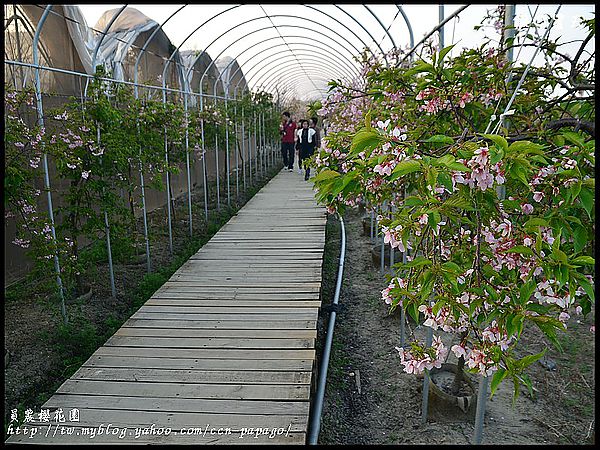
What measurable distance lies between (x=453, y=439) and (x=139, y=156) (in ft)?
12.3

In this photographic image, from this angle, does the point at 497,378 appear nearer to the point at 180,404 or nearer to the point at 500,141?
the point at 500,141

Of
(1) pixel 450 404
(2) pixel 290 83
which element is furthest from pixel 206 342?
(2) pixel 290 83

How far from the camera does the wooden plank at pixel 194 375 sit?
113 inches

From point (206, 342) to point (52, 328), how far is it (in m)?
1.45

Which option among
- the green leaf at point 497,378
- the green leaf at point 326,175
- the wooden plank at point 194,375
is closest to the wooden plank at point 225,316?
the wooden plank at point 194,375

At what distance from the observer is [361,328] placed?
14.6 ft

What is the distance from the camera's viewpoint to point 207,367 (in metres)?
3.03

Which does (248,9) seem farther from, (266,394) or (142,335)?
(266,394)

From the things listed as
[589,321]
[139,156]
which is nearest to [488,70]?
[589,321]

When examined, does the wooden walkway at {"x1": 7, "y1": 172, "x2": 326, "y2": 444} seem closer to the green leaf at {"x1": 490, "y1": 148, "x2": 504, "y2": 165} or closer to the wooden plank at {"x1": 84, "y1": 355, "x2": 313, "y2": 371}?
the wooden plank at {"x1": 84, "y1": 355, "x2": 313, "y2": 371}

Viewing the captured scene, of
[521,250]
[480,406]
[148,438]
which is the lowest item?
[148,438]

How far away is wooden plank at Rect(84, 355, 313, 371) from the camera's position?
3020 millimetres

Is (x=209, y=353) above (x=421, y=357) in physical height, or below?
below

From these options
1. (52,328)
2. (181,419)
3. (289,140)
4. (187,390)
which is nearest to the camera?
(181,419)
